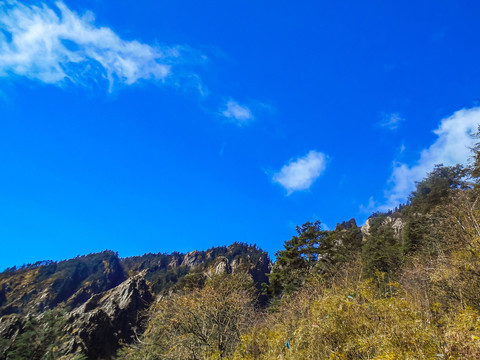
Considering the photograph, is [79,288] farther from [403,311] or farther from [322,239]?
[403,311]

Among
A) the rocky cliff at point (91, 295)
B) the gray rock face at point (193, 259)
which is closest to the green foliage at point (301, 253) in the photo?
the rocky cliff at point (91, 295)

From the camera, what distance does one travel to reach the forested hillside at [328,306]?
810 centimetres

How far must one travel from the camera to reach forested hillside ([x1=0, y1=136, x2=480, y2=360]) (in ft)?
26.6

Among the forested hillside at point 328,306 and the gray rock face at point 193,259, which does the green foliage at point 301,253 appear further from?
the gray rock face at point 193,259

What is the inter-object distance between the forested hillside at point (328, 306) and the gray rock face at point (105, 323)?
0.73 ft

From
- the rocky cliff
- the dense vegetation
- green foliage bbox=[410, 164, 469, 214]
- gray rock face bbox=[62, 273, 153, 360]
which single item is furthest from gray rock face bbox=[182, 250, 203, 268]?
green foliage bbox=[410, 164, 469, 214]

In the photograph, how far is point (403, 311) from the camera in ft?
27.1

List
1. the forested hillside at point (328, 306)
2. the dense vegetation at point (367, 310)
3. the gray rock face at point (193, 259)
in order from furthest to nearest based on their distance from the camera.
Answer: the gray rock face at point (193, 259)
the forested hillside at point (328, 306)
the dense vegetation at point (367, 310)

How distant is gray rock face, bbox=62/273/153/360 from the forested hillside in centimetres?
22

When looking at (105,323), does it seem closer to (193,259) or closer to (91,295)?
(91,295)

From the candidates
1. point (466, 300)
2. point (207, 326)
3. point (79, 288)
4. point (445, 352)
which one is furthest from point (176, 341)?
point (79, 288)

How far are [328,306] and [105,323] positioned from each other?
57.7 meters

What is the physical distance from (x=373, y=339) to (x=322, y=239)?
23373 millimetres

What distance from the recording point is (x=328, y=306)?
396 inches
